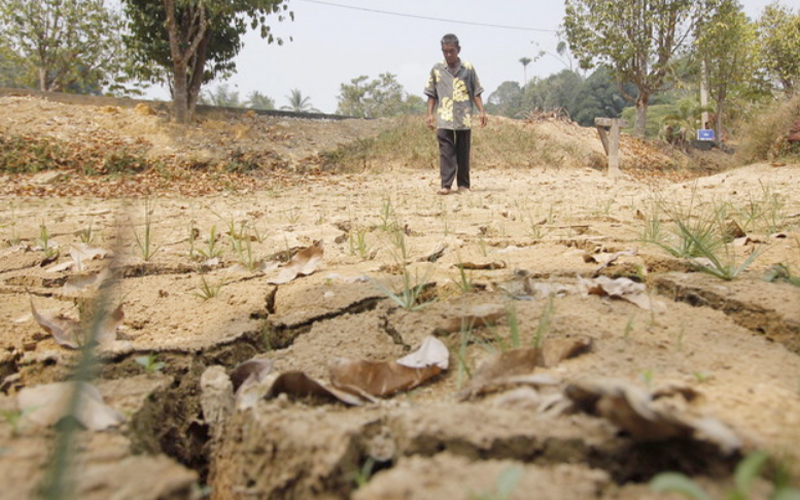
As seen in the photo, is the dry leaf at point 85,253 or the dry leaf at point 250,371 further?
the dry leaf at point 85,253

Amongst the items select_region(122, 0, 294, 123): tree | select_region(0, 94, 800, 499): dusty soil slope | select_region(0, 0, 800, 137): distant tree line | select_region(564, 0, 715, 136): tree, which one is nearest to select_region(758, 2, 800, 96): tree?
select_region(0, 0, 800, 137): distant tree line

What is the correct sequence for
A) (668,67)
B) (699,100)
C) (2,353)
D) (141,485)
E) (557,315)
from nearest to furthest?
(141,485) < (557,315) < (2,353) < (668,67) < (699,100)

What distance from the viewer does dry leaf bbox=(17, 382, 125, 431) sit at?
0.81m

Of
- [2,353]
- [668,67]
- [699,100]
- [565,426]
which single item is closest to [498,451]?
[565,426]

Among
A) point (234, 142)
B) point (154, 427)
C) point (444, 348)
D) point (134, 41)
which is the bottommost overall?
point (154, 427)

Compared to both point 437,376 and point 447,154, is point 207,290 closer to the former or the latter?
point 437,376

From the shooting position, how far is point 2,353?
1355 millimetres

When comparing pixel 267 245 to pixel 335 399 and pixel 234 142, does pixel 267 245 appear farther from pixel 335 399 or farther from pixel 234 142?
pixel 234 142

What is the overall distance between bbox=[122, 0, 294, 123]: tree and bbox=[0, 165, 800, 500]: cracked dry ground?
25.1 feet

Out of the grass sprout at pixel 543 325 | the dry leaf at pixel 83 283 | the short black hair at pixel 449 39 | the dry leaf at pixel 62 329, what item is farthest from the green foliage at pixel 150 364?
the short black hair at pixel 449 39

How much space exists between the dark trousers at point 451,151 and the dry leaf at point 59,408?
198 inches

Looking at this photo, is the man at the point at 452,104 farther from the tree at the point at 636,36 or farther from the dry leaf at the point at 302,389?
the tree at the point at 636,36

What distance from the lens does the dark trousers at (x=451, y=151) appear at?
5809mm

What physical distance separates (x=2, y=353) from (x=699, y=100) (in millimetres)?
28548
